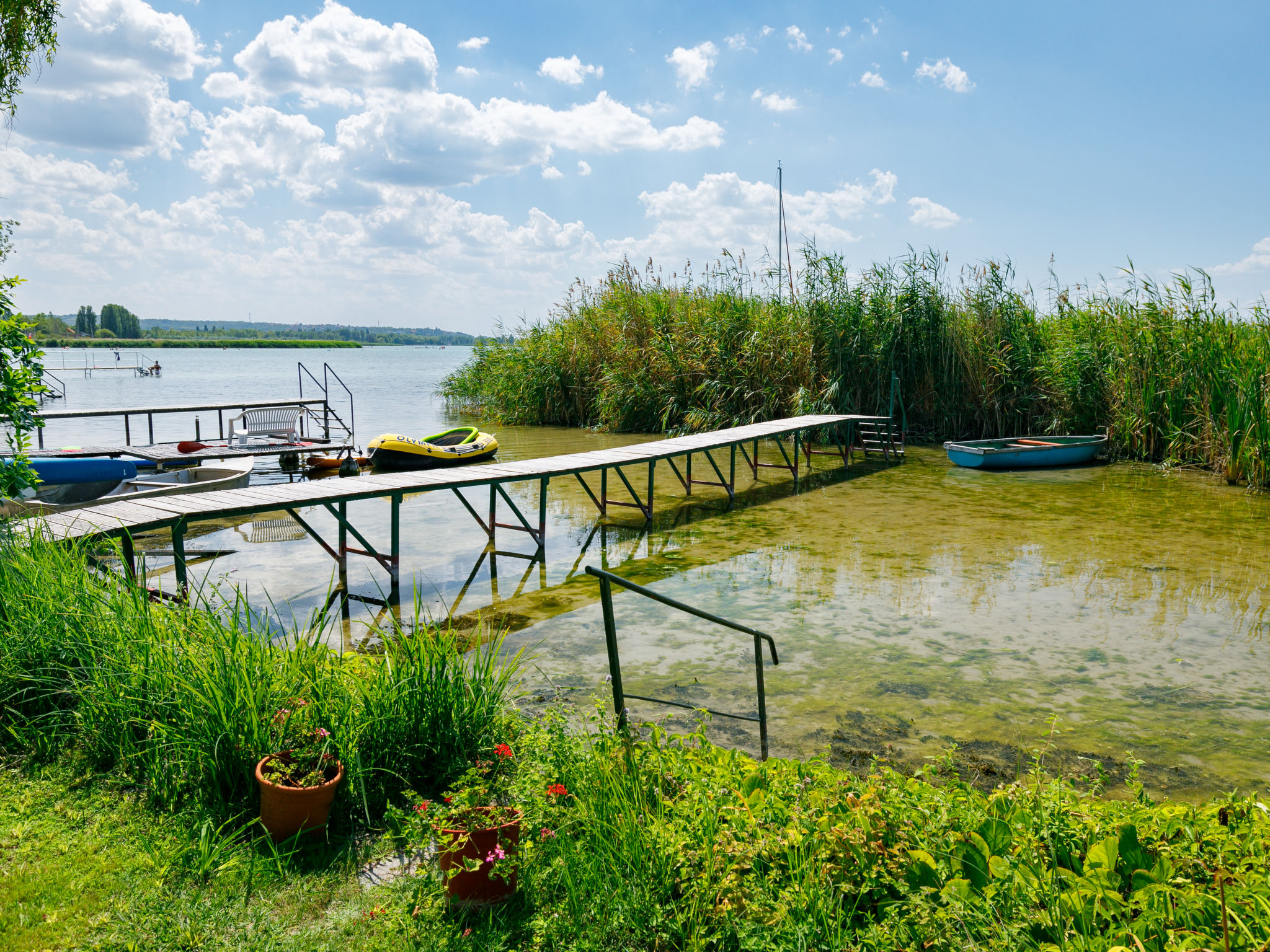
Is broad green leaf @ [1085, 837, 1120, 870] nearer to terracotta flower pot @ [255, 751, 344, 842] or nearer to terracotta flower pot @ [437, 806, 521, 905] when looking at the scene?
terracotta flower pot @ [437, 806, 521, 905]

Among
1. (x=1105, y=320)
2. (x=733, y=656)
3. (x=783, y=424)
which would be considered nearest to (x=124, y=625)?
(x=733, y=656)

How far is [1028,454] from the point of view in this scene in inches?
534

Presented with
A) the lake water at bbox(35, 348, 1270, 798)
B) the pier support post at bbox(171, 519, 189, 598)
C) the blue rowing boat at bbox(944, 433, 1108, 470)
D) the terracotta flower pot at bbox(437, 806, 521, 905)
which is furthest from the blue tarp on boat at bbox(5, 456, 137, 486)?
the blue rowing boat at bbox(944, 433, 1108, 470)

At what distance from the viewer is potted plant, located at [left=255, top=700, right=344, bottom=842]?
298 centimetres

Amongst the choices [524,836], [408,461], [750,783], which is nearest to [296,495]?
[524,836]

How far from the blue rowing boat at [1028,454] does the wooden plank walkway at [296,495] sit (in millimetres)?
5741

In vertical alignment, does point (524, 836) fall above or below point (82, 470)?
below

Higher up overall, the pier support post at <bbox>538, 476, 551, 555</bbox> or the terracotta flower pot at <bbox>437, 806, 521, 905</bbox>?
the pier support post at <bbox>538, 476, 551, 555</bbox>

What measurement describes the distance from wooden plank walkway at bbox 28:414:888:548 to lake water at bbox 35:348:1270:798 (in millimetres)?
563

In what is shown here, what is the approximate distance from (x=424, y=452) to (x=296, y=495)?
6813 millimetres

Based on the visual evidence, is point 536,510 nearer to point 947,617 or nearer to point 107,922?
point 947,617

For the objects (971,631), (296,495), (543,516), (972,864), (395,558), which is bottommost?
(971,631)

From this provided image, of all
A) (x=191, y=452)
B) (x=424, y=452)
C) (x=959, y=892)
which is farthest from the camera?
(x=424, y=452)

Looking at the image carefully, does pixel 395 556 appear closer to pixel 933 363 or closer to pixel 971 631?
pixel 971 631
